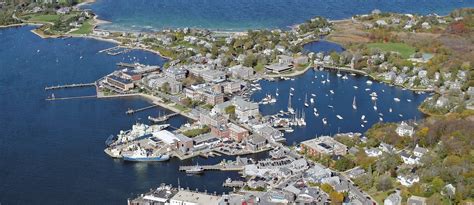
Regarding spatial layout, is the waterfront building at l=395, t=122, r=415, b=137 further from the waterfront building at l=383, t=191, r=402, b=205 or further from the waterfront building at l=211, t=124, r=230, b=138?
the waterfront building at l=211, t=124, r=230, b=138

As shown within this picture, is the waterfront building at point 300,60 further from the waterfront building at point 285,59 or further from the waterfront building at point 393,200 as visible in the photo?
the waterfront building at point 393,200

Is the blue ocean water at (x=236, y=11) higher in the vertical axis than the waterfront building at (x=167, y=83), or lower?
higher

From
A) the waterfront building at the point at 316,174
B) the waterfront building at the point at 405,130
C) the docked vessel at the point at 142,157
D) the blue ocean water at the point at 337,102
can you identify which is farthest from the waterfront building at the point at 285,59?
the waterfront building at the point at 316,174

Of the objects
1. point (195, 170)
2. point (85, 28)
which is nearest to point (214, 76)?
point (195, 170)

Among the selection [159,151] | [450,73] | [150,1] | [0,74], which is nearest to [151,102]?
[159,151]

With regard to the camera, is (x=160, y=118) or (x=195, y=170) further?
(x=160, y=118)

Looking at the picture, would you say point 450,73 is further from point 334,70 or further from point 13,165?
point 13,165

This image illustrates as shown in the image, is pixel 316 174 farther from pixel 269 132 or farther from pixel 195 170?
pixel 195 170
